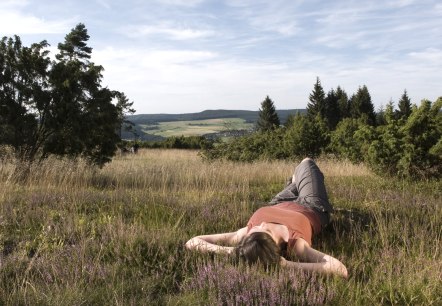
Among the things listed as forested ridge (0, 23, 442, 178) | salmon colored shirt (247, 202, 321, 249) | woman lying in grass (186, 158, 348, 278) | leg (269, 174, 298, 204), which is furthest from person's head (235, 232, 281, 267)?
forested ridge (0, 23, 442, 178)

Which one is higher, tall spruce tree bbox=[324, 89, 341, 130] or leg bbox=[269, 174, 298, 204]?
tall spruce tree bbox=[324, 89, 341, 130]

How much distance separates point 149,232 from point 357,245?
2.28 meters

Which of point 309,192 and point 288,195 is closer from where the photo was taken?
point 309,192

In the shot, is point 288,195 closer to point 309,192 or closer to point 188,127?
point 309,192

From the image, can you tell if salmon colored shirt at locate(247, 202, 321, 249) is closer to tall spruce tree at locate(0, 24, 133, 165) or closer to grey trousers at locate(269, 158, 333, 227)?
grey trousers at locate(269, 158, 333, 227)

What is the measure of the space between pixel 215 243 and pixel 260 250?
92cm

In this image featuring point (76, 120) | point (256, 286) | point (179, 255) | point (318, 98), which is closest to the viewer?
point (256, 286)

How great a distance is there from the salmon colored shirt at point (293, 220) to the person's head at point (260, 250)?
1.63ft

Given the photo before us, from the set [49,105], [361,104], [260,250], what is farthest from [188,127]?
[260,250]

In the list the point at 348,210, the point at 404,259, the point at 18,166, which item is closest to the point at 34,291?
the point at 404,259

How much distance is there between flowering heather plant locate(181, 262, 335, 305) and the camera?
2.83 metres

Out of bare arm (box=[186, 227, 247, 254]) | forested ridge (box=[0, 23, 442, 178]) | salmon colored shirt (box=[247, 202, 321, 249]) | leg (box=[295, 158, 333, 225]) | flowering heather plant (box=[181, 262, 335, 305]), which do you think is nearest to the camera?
flowering heather plant (box=[181, 262, 335, 305])

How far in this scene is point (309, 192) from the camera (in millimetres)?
4918

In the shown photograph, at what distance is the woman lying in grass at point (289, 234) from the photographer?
11.4 ft
